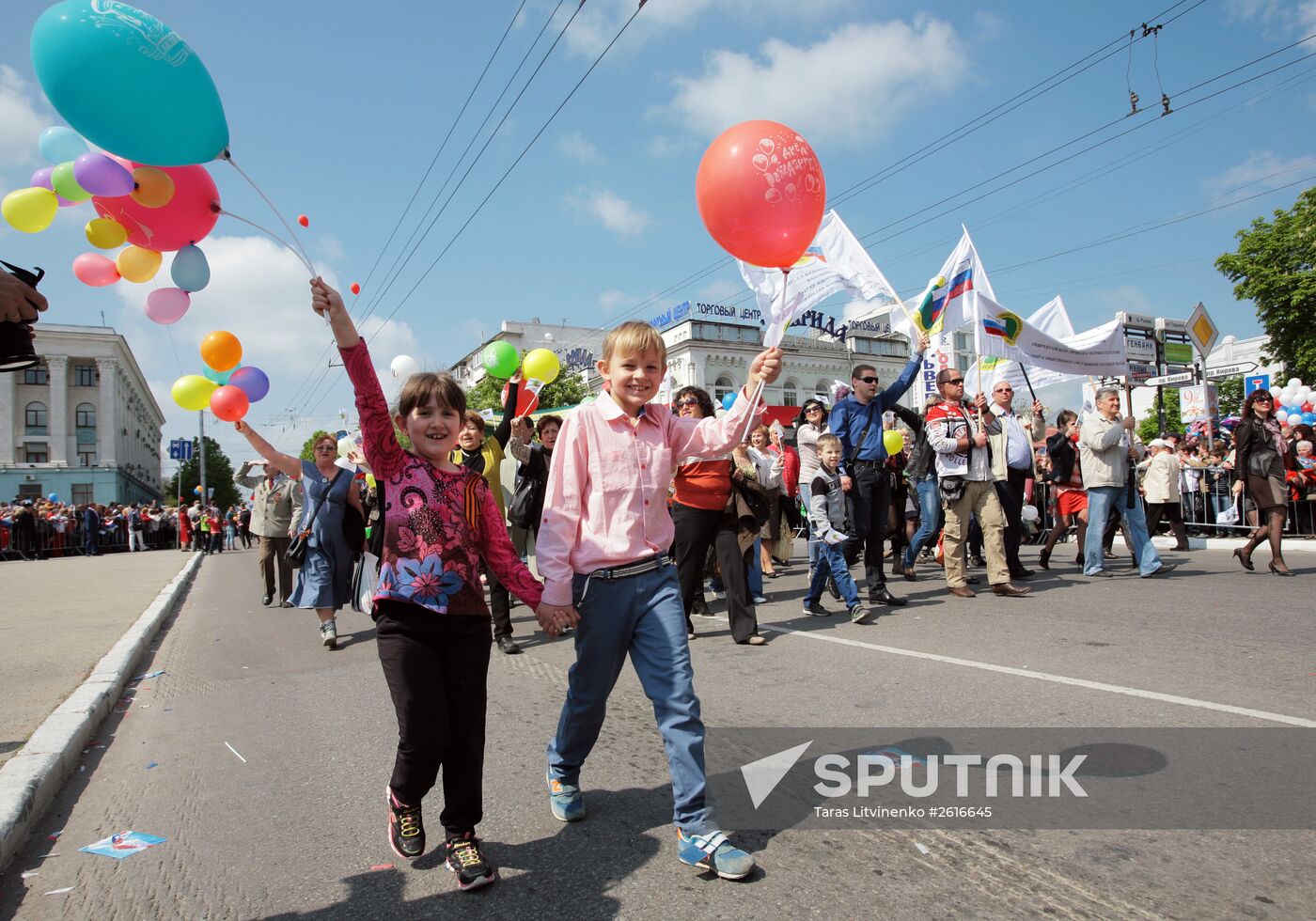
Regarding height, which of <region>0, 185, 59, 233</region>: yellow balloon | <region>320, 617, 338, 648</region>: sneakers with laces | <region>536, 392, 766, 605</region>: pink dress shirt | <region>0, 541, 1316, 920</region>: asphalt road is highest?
<region>0, 185, 59, 233</region>: yellow balloon

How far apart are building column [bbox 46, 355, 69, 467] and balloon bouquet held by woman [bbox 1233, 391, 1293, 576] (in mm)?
73332

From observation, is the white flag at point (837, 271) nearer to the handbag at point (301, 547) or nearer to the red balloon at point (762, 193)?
the red balloon at point (762, 193)

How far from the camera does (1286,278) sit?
33.5 m

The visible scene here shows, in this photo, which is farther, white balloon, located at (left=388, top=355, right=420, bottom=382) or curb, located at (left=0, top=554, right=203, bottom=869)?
white balloon, located at (left=388, top=355, right=420, bottom=382)

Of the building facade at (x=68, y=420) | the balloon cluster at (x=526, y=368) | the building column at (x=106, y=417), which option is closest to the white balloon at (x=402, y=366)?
the balloon cluster at (x=526, y=368)

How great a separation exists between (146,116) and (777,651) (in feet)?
15.7

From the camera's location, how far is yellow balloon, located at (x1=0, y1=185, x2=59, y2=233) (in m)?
3.92

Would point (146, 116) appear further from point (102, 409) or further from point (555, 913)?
point (102, 409)

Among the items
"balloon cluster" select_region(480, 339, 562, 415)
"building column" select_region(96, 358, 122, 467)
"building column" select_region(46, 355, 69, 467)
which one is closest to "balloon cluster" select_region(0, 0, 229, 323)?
"balloon cluster" select_region(480, 339, 562, 415)

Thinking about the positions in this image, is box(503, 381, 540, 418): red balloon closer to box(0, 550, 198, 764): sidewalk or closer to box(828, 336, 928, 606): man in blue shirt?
box(828, 336, 928, 606): man in blue shirt

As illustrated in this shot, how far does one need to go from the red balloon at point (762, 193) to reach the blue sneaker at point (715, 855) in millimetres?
2318

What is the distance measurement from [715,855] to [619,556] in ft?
3.25

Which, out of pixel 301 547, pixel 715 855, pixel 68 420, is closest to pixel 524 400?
pixel 301 547

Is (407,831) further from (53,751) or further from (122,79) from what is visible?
(122,79)
